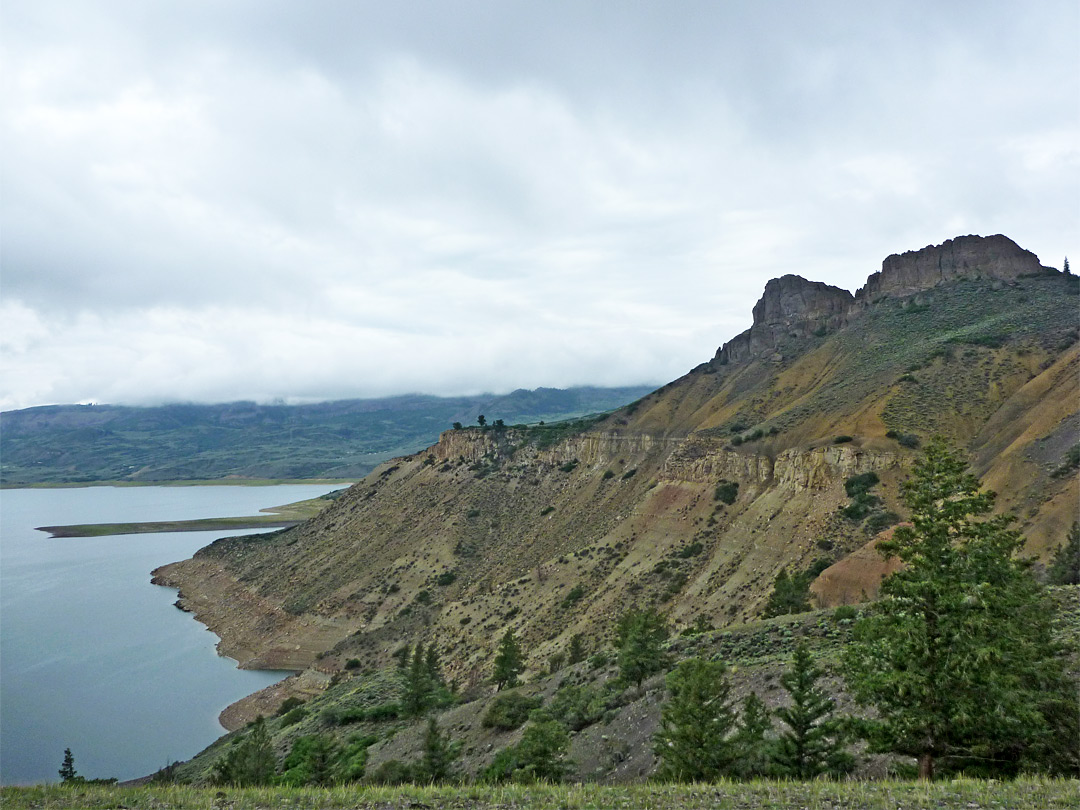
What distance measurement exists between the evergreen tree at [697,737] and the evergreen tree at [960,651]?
343 centimetres

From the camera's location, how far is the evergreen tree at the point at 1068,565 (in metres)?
23.8

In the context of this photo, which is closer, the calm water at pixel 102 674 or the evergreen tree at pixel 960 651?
the evergreen tree at pixel 960 651

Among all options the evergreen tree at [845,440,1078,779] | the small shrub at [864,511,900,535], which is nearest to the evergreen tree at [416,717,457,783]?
the evergreen tree at [845,440,1078,779]

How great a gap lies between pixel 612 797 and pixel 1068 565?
25564 mm

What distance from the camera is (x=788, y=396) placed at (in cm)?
6850

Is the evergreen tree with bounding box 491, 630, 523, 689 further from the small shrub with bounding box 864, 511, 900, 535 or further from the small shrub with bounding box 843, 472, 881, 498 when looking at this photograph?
the small shrub with bounding box 843, 472, 881, 498

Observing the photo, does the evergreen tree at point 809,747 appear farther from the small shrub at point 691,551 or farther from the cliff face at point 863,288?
the cliff face at point 863,288

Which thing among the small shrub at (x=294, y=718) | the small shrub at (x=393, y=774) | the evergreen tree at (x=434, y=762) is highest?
the evergreen tree at (x=434, y=762)

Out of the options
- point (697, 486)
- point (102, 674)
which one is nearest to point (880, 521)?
point (697, 486)

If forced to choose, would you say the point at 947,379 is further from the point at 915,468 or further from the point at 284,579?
the point at 284,579

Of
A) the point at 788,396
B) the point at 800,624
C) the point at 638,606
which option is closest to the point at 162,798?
the point at 800,624

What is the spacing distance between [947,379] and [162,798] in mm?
59108

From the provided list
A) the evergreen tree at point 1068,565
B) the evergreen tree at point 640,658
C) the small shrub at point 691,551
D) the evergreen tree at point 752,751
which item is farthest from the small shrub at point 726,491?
the evergreen tree at point 752,751

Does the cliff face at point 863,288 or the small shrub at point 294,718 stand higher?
the cliff face at point 863,288
